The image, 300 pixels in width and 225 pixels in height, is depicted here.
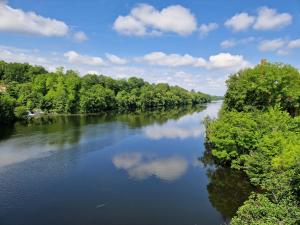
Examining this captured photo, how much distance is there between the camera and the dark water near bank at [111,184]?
21.4 metres

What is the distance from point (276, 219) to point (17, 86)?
9102 cm

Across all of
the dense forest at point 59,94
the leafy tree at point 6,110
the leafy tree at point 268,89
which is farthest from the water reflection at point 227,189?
the dense forest at point 59,94

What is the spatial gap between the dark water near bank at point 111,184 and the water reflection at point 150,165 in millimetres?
102

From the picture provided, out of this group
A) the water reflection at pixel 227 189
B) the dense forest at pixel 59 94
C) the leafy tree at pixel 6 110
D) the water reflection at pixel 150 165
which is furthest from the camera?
the dense forest at pixel 59 94

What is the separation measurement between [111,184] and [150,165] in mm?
7437

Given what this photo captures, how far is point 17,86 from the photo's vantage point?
89.9 m

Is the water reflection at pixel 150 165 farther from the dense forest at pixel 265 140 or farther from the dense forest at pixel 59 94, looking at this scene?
the dense forest at pixel 59 94

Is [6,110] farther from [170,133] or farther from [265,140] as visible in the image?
[265,140]

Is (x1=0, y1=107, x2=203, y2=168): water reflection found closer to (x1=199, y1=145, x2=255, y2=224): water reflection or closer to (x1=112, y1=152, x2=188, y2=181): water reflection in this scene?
(x1=112, y1=152, x2=188, y2=181): water reflection

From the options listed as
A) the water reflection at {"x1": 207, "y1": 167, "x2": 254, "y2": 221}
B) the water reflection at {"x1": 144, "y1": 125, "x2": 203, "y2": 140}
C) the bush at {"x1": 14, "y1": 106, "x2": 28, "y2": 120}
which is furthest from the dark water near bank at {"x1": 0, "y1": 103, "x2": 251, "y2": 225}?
the bush at {"x1": 14, "y1": 106, "x2": 28, "y2": 120}

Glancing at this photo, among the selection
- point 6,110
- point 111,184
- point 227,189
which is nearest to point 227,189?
point 227,189

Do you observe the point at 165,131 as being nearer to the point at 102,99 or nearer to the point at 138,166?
the point at 138,166

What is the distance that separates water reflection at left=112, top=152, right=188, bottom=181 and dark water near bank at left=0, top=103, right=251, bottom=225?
0.33 feet

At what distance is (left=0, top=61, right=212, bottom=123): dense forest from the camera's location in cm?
8400
